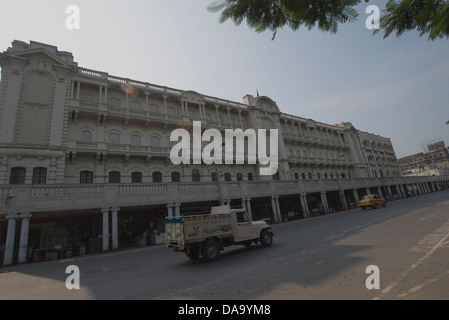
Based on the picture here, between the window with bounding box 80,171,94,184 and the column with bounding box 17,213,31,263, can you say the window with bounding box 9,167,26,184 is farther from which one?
the column with bounding box 17,213,31,263

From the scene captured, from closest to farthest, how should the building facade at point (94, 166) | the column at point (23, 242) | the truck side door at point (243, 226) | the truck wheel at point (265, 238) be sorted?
the truck side door at point (243, 226) < the truck wheel at point (265, 238) < the column at point (23, 242) < the building facade at point (94, 166)

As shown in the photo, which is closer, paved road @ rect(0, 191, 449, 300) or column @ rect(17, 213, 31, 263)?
paved road @ rect(0, 191, 449, 300)

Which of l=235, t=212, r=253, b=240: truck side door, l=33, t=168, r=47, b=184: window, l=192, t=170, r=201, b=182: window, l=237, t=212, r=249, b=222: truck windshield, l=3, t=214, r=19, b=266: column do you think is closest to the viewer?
l=235, t=212, r=253, b=240: truck side door

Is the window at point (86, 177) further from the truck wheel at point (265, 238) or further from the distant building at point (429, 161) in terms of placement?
the distant building at point (429, 161)

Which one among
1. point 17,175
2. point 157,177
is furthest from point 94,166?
point 157,177

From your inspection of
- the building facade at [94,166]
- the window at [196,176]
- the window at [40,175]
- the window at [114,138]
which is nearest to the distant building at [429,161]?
the building facade at [94,166]

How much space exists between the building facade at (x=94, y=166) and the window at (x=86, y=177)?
0.28 feet

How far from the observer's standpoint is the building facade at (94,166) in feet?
52.4

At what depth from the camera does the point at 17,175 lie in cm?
1792

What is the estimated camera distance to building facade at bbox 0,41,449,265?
1596cm

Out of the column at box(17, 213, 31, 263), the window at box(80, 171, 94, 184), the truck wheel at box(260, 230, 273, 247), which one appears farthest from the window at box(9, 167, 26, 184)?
the truck wheel at box(260, 230, 273, 247)

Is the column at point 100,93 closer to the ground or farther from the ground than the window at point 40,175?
farther from the ground
